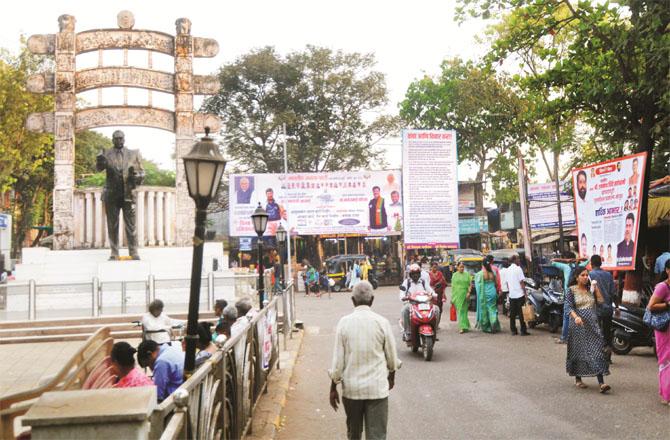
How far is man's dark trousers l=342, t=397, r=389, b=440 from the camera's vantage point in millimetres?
4629

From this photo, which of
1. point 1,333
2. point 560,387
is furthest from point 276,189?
point 560,387

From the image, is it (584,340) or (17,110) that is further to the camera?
(17,110)

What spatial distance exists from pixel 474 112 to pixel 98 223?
2037cm

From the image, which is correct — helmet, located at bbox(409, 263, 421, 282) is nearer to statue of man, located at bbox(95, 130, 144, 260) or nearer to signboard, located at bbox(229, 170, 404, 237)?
statue of man, located at bbox(95, 130, 144, 260)

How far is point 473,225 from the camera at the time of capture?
3934cm

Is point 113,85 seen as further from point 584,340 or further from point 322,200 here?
point 584,340

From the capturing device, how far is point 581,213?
11.5 m

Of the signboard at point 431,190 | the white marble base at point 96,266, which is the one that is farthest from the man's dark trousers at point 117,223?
the signboard at point 431,190

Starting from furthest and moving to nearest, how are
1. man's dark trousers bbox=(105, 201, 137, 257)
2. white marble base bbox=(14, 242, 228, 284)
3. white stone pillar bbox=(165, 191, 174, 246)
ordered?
white stone pillar bbox=(165, 191, 174, 246) → white marble base bbox=(14, 242, 228, 284) → man's dark trousers bbox=(105, 201, 137, 257)

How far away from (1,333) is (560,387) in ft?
41.1

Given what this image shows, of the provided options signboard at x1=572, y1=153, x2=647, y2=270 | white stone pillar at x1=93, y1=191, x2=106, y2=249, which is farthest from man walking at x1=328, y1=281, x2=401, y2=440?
white stone pillar at x1=93, y1=191, x2=106, y2=249

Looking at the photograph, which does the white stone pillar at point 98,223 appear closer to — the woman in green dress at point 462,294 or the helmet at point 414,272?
the woman in green dress at point 462,294

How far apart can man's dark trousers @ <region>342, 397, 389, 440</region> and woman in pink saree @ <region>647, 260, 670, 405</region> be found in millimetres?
3719

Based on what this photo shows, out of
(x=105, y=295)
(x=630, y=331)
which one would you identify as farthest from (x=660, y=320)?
(x=105, y=295)
